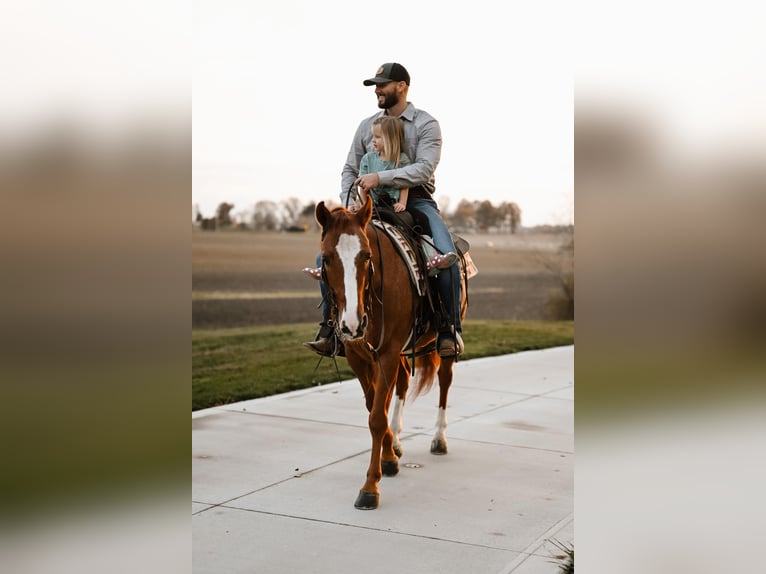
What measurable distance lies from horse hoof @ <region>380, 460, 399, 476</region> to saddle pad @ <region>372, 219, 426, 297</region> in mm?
A: 1260

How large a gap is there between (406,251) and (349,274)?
90 centimetres

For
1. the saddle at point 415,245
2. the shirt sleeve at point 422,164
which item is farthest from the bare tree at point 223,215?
the shirt sleeve at point 422,164

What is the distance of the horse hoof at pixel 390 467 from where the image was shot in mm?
5953

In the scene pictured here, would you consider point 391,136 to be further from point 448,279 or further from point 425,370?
point 425,370

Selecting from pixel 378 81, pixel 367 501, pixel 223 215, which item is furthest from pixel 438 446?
pixel 223 215

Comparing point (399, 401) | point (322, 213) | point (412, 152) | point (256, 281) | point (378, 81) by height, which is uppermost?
point (378, 81)

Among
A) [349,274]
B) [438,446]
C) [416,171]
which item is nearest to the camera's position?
[349,274]

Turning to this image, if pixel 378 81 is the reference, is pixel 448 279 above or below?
below

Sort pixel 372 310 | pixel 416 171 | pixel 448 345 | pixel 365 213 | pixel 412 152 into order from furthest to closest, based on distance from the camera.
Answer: pixel 412 152 → pixel 448 345 → pixel 416 171 → pixel 372 310 → pixel 365 213

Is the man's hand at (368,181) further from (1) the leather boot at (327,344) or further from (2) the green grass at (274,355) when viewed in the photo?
(2) the green grass at (274,355)

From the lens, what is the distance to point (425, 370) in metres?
6.73
